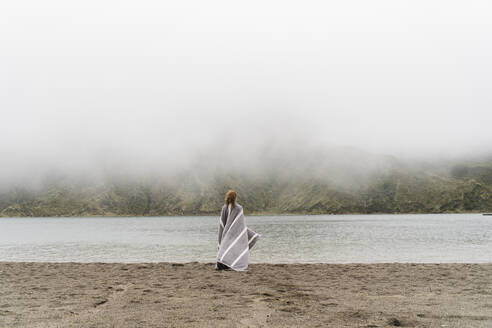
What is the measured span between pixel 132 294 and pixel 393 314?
22.8 ft

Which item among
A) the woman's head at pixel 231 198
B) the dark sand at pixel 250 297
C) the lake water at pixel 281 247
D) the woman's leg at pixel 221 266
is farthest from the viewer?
the lake water at pixel 281 247

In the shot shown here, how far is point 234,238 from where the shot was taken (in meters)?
14.5

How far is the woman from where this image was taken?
1448 centimetres

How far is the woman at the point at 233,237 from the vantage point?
47.5 feet

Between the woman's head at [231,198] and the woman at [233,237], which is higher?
the woman's head at [231,198]

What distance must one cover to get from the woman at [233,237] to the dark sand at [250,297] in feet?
1.96

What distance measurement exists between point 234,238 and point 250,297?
14.4ft

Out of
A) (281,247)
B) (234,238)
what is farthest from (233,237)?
(281,247)

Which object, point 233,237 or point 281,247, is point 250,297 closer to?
point 233,237

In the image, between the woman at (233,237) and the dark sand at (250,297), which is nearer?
the dark sand at (250,297)

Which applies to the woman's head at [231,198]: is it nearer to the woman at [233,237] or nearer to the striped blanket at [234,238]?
the woman at [233,237]

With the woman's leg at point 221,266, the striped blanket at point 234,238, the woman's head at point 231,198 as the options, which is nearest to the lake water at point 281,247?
the woman's leg at point 221,266

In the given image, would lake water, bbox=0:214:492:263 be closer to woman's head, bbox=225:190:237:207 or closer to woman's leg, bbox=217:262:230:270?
woman's leg, bbox=217:262:230:270

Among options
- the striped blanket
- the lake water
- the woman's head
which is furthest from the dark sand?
the lake water
